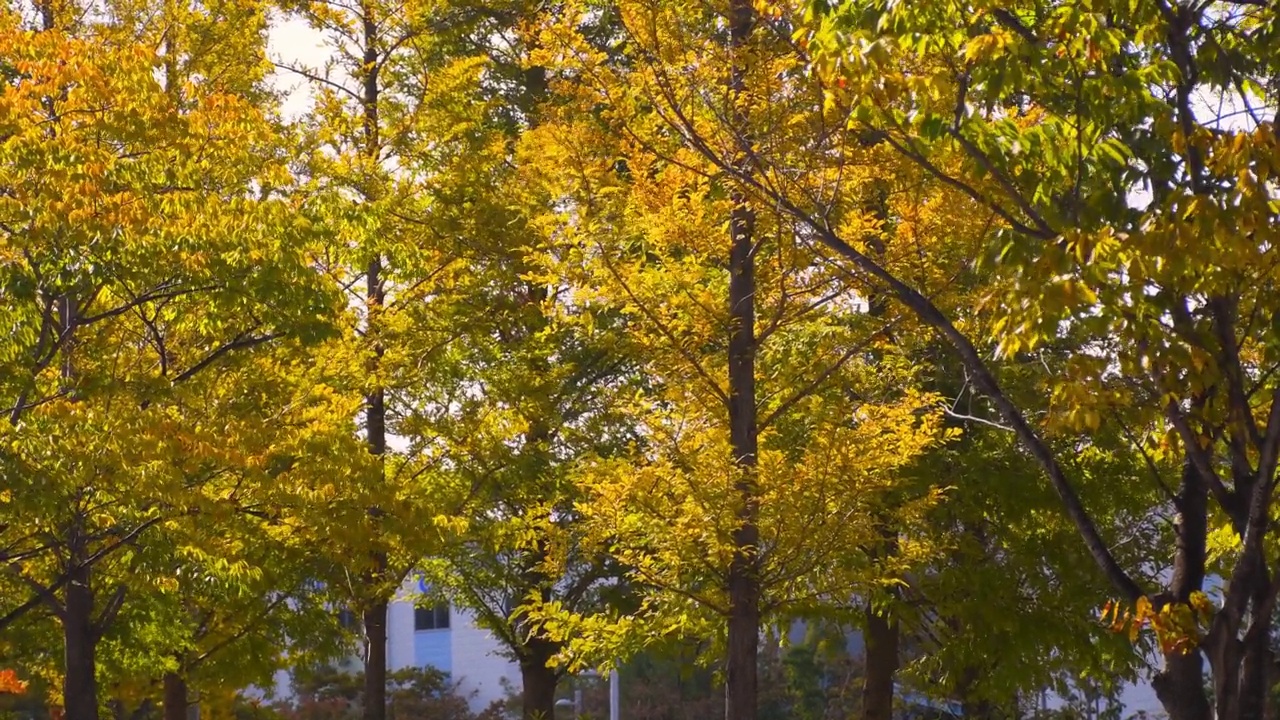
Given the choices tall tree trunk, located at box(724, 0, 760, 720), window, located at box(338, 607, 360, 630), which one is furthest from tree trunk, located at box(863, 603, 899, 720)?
window, located at box(338, 607, 360, 630)

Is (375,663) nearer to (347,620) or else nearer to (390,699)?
(390,699)

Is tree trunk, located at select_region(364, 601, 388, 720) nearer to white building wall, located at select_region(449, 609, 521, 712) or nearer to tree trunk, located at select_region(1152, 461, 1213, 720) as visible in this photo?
tree trunk, located at select_region(1152, 461, 1213, 720)

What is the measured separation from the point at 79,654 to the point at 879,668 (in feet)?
28.6

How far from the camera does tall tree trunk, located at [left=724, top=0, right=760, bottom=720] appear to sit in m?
11.0

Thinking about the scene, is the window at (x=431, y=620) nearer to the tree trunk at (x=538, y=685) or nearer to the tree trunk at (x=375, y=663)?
the tree trunk at (x=538, y=685)

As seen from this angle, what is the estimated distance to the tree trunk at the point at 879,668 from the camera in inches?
662

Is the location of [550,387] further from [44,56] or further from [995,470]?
[44,56]

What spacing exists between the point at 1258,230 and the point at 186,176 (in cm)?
847

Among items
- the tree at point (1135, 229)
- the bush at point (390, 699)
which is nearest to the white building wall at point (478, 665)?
the bush at point (390, 699)

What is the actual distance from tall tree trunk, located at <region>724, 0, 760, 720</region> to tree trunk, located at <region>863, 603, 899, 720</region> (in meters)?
5.73

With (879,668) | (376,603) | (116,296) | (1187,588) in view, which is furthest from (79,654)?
(1187,588)

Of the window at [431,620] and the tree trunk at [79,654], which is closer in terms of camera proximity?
the tree trunk at [79,654]

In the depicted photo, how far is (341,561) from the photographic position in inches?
Answer: 570

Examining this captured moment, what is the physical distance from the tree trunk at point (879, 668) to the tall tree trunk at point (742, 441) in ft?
18.8
